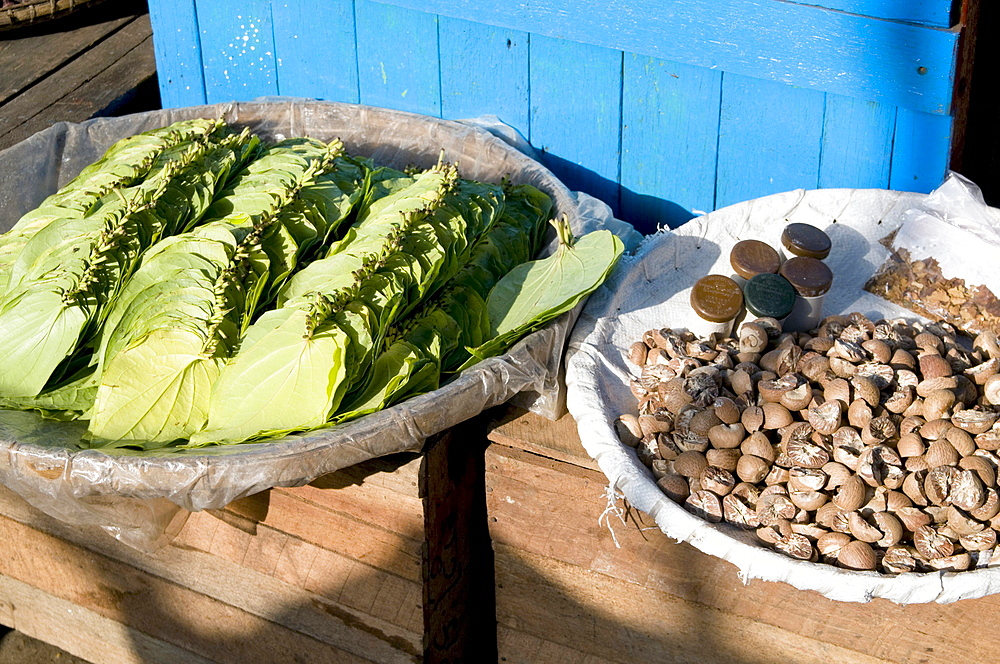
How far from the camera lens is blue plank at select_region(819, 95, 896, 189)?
199 cm

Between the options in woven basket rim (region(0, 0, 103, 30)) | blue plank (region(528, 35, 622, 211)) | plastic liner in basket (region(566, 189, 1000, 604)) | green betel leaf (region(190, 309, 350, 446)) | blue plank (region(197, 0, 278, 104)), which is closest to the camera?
plastic liner in basket (region(566, 189, 1000, 604))

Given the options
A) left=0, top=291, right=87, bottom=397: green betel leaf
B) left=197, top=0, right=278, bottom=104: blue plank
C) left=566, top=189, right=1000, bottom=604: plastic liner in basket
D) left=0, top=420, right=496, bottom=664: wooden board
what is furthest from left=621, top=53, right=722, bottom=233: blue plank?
left=0, top=291, right=87, bottom=397: green betel leaf

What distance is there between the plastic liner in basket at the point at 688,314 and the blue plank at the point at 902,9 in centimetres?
37

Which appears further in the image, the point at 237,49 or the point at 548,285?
the point at 237,49

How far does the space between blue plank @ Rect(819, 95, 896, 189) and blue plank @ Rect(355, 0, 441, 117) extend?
103 centimetres

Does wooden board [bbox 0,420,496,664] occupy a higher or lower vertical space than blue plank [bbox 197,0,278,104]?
lower

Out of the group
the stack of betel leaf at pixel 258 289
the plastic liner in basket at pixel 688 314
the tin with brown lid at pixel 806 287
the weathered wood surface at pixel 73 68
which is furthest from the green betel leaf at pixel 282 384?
the weathered wood surface at pixel 73 68

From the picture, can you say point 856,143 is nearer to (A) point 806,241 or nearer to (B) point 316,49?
(A) point 806,241

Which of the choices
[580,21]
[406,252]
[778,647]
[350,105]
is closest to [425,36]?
[350,105]

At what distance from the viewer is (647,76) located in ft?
7.12

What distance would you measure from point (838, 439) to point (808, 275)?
0.44 meters

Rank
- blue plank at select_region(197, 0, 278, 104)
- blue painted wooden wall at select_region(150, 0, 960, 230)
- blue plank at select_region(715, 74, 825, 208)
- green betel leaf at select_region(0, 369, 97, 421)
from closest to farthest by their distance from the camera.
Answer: green betel leaf at select_region(0, 369, 97, 421) < blue painted wooden wall at select_region(150, 0, 960, 230) < blue plank at select_region(715, 74, 825, 208) < blue plank at select_region(197, 0, 278, 104)

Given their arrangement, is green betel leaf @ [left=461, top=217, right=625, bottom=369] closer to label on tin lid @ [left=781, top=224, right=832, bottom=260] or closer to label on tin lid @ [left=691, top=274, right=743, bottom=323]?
label on tin lid @ [left=691, top=274, right=743, bottom=323]

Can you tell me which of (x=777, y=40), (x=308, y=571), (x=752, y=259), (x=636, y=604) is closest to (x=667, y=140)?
(x=777, y=40)
